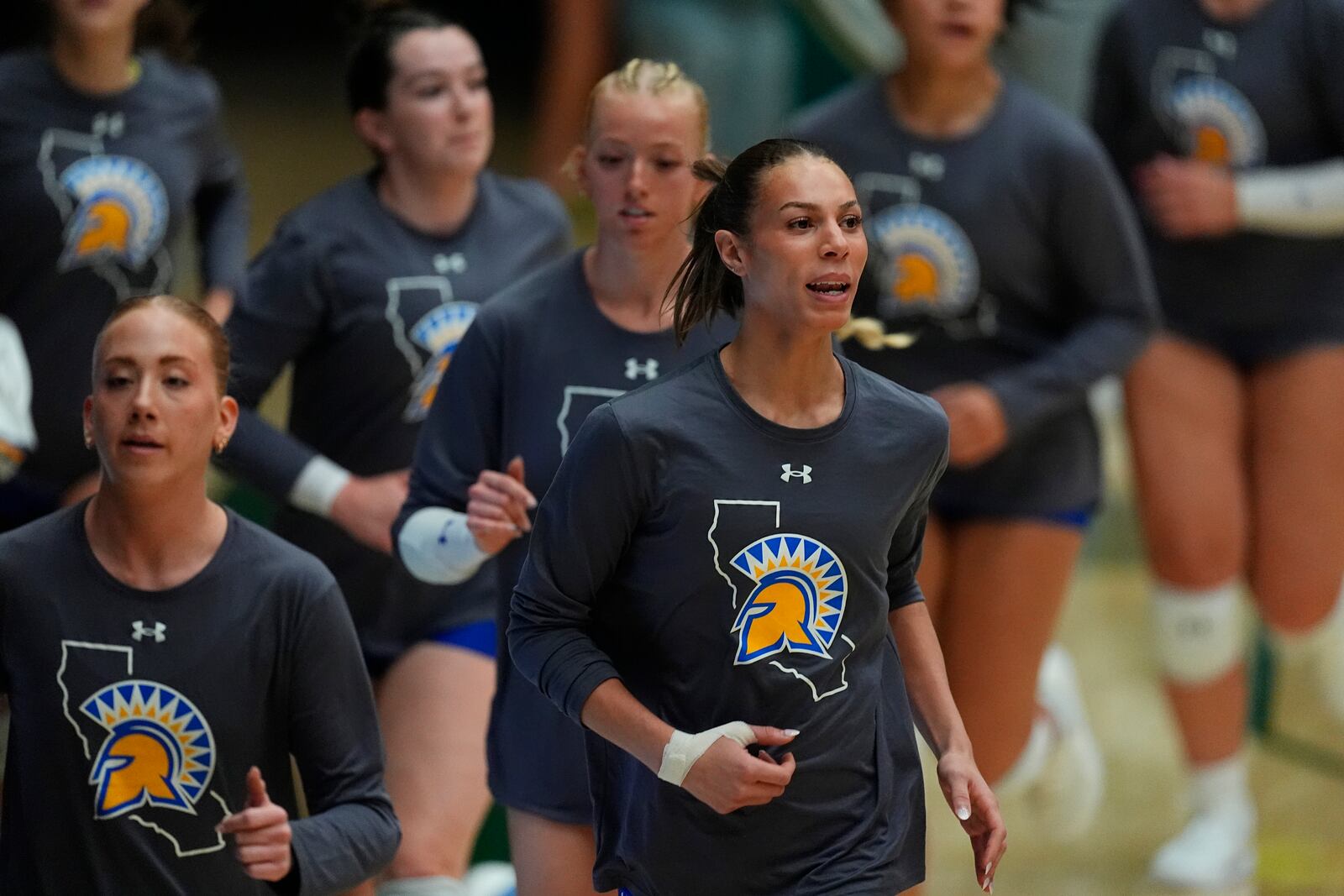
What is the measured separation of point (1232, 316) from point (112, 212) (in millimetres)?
2317

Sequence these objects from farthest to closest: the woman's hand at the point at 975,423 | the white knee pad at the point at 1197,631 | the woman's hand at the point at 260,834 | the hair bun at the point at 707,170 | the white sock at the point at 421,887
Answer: the white knee pad at the point at 1197,631
the woman's hand at the point at 975,423
the white sock at the point at 421,887
the hair bun at the point at 707,170
the woman's hand at the point at 260,834

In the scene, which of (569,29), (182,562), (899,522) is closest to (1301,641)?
(899,522)

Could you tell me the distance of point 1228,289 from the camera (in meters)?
4.64

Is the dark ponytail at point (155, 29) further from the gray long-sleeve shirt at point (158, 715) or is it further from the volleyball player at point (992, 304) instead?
the gray long-sleeve shirt at point (158, 715)

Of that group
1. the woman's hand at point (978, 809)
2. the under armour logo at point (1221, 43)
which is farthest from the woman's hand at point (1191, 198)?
the woman's hand at point (978, 809)

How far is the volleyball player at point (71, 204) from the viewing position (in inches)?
160

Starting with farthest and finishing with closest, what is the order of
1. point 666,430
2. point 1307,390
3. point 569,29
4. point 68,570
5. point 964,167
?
point 569,29
point 1307,390
point 964,167
point 68,570
point 666,430

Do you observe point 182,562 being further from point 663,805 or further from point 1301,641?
point 1301,641

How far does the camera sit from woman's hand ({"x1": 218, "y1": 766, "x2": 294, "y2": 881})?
250 cm

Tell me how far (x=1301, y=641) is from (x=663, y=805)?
2605 millimetres

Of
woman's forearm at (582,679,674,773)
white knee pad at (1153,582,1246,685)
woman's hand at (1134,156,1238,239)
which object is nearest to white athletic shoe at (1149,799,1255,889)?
white knee pad at (1153,582,1246,685)

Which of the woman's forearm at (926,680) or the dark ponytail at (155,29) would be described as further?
the dark ponytail at (155,29)

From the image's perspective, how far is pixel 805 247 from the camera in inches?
99.3

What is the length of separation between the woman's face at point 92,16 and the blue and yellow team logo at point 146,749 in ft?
5.80
